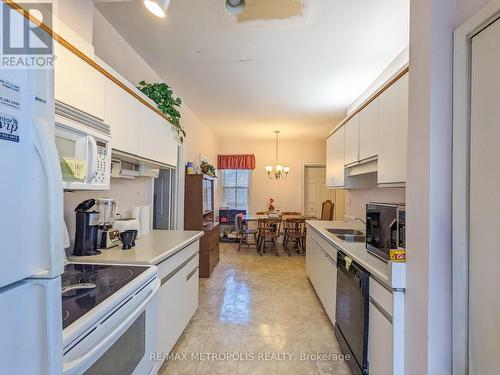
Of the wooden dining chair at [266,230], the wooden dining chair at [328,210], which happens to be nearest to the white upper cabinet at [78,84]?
the wooden dining chair at [266,230]

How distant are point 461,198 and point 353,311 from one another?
1.12 m

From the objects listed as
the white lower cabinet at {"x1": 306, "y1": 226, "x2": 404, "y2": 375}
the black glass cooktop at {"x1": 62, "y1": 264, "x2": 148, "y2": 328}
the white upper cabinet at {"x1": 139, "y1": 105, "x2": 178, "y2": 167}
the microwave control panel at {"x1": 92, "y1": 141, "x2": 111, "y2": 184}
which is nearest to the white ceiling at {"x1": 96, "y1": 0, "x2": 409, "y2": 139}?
the white upper cabinet at {"x1": 139, "y1": 105, "x2": 178, "y2": 167}

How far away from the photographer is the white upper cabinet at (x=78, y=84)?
3.90 ft

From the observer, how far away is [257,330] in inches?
94.4

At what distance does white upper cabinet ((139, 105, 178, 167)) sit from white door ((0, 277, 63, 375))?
157 cm

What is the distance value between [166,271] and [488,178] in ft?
5.99

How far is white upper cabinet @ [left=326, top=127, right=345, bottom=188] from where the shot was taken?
3223 millimetres

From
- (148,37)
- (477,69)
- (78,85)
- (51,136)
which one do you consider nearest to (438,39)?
(477,69)

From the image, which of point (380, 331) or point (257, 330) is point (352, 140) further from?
point (257, 330)

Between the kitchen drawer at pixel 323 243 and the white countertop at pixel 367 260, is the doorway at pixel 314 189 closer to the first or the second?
the kitchen drawer at pixel 323 243

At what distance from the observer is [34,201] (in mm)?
547

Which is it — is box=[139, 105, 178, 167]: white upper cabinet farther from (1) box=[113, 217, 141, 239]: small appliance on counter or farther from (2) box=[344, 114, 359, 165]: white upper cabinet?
(2) box=[344, 114, 359, 165]: white upper cabinet

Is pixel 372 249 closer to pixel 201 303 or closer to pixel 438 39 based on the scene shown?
pixel 438 39

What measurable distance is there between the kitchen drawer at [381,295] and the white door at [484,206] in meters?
0.36
